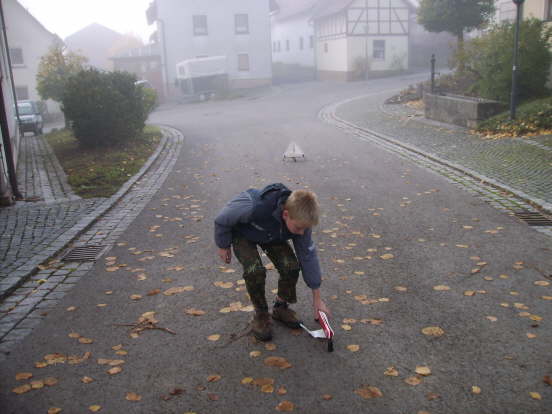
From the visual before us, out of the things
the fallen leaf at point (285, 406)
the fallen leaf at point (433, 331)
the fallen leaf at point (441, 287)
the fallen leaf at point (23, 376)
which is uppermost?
the fallen leaf at point (23, 376)

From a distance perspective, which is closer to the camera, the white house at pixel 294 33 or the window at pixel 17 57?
the window at pixel 17 57

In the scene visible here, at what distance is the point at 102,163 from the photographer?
46.6 ft

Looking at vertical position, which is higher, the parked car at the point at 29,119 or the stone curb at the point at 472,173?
the parked car at the point at 29,119

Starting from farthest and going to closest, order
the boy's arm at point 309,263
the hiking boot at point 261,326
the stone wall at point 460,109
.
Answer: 1. the stone wall at point 460,109
2. the hiking boot at point 261,326
3. the boy's arm at point 309,263

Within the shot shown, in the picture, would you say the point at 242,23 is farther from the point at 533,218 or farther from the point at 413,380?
the point at 413,380

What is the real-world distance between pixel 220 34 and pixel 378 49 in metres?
13.0

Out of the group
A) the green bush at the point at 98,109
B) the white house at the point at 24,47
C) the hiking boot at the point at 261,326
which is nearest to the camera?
the hiking boot at the point at 261,326

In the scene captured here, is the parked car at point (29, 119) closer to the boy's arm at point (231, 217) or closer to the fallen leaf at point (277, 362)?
the boy's arm at point (231, 217)

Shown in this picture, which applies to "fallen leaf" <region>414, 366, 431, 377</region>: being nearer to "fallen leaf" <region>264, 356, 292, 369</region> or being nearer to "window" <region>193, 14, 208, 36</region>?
"fallen leaf" <region>264, 356, 292, 369</region>

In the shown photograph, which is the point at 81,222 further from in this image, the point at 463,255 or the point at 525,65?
the point at 525,65

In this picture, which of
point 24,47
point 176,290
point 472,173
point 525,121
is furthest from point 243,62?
point 176,290

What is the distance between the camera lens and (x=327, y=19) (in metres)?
49.3

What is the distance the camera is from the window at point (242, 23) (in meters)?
47.4

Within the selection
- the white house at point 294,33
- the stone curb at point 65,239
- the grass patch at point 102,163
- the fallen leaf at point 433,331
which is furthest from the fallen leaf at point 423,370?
the white house at point 294,33
